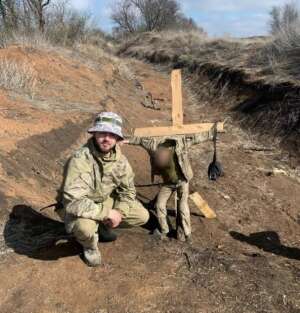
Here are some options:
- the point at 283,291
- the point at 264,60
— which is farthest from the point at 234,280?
the point at 264,60

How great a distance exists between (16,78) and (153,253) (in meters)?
6.60

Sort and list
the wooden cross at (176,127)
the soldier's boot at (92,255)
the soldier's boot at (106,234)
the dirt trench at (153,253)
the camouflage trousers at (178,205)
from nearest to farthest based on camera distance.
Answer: the dirt trench at (153,253) < the soldier's boot at (92,255) < the soldier's boot at (106,234) < the camouflage trousers at (178,205) < the wooden cross at (176,127)

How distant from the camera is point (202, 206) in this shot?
22.7ft

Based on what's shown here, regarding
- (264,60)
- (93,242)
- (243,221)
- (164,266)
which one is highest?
(264,60)

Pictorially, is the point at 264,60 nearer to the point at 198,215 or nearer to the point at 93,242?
the point at 198,215

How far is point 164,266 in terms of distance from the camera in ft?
15.7

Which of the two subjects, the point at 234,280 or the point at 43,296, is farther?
the point at 234,280

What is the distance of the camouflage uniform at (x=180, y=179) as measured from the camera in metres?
5.74

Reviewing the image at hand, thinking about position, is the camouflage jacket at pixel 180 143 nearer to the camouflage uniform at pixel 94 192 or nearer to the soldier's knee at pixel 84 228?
the camouflage uniform at pixel 94 192

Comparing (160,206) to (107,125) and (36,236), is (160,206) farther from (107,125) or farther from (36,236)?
(107,125)

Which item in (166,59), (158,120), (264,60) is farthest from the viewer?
(166,59)

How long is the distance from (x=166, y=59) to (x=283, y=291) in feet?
80.1

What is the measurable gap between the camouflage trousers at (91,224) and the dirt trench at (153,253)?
0.28 m

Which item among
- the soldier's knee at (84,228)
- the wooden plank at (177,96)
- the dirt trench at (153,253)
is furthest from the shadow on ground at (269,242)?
the soldier's knee at (84,228)
